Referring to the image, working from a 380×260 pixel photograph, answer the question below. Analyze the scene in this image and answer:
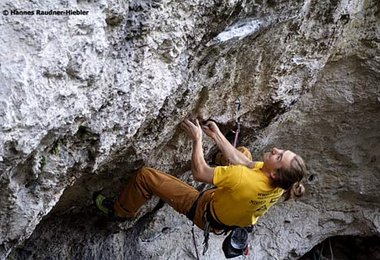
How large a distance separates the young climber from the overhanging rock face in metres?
0.11

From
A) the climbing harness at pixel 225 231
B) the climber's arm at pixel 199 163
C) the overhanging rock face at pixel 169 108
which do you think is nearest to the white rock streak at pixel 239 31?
the overhanging rock face at pixel 169 108

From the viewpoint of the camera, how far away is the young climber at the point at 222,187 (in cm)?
304

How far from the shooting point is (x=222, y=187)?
Answer: 10.3ft

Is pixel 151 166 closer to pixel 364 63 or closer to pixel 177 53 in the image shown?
pixel 177 53

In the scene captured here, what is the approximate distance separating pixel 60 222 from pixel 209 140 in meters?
1.05

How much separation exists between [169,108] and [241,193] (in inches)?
22.8

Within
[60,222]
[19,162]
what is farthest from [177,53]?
[60,222]

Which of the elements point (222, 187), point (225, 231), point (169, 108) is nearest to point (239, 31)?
point (169, 108)

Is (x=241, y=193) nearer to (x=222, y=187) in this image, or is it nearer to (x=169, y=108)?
(x=222, y=187)

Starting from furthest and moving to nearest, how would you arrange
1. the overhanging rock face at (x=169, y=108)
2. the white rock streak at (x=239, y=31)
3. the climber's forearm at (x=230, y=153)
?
the climber's forearm at (x=230, y=153), the white rock streak at (x=239, y=31), the overhanging rock face at (x=169, y=108)

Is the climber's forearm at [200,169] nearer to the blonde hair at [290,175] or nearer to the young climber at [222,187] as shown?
the young climber at [222,187]

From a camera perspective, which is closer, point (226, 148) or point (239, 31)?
point (239, 31)

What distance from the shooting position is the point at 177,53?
8.41 feet

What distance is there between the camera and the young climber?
304cm
